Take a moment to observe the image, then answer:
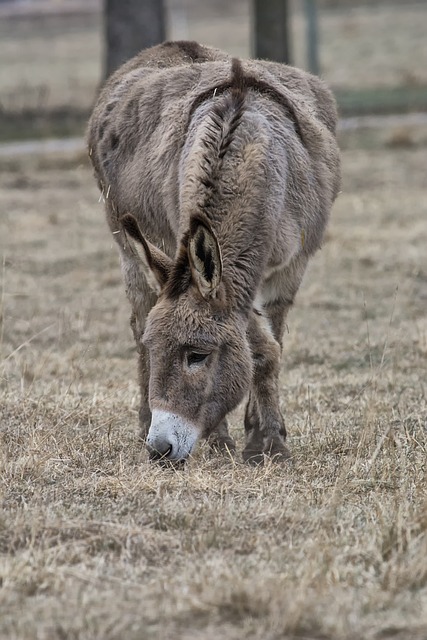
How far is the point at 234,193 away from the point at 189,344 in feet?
2.77

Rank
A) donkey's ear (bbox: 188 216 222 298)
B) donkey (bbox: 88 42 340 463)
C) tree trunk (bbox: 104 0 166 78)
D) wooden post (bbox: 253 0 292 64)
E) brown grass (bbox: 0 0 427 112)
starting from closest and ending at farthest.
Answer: donkey's ear (bbox: 188 216 222 298)
donkey (bbox: 88 42 340 463)
tree trunk (bbox: 104 0 166 78)
wooden post (bbox: 253 0 292 64)
brown grass (bbox: 0 0 427 112)

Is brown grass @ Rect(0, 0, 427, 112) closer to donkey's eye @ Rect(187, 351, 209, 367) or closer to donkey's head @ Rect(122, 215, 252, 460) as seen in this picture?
donkey's head @ Rect(122, 215, 252, 460)

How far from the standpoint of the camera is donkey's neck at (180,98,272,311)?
556 cm

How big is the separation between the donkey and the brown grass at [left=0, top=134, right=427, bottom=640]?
0.35m

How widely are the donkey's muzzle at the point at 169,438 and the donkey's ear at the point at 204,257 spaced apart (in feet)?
1.92

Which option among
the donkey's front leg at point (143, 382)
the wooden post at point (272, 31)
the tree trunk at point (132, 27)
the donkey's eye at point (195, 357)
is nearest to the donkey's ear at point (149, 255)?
the donkey's eye at point (195, 357)

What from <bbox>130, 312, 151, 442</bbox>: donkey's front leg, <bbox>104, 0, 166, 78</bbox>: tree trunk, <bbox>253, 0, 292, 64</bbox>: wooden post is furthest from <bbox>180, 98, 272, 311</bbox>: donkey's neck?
<bbox>253, 0, 292, 64</bbox>: wooden post

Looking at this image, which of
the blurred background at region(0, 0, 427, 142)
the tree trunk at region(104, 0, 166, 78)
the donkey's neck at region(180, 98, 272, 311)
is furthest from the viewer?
the blurred background at region(0, 0, 427, 142)

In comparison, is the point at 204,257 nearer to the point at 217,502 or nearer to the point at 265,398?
the point at 217,502

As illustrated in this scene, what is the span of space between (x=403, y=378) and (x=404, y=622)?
4132 millimetres

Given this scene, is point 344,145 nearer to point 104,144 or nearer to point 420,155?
point 420,155

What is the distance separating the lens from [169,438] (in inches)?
202

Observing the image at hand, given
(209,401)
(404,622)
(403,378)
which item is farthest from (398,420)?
(404,622)

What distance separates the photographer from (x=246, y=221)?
221 inches
